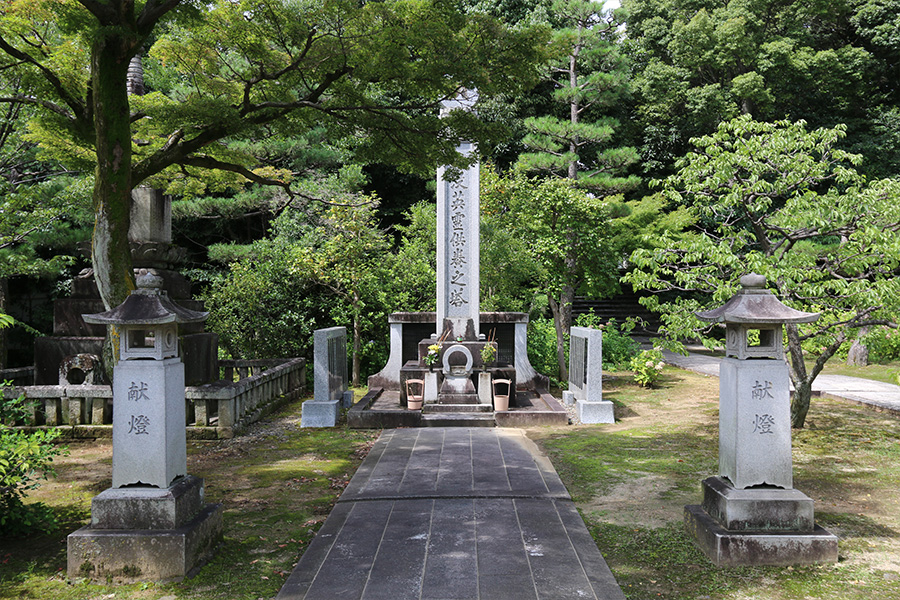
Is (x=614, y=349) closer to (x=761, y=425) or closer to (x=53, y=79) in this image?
(x=761, y=425)

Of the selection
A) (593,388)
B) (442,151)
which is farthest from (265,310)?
(593,388)

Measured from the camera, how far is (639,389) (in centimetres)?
1259

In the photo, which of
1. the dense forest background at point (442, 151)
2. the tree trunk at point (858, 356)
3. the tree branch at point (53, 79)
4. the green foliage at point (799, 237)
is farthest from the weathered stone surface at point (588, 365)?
the tree trunk at point (858, 356)

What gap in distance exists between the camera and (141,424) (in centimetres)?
414

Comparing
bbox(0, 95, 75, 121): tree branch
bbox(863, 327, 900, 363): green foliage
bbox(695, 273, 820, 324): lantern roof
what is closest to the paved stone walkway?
bbox(863, 327, 900, 363): green foliage

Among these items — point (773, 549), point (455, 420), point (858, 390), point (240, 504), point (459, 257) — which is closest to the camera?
point (773, 549)

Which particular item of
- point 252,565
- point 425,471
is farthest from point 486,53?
point 252,565

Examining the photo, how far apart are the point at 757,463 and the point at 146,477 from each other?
433 cm

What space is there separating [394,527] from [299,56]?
519 centimetres

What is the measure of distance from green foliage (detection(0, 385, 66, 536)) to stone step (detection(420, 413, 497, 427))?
493 centimetres

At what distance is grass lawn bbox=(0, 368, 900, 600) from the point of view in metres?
3.85

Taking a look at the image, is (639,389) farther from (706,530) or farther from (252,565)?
(252,565)

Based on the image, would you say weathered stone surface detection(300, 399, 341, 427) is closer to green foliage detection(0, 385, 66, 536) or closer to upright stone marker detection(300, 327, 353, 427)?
upright stone marker detection(300, 327, 353, 427)

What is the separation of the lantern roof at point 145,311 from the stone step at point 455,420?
16.2ft
